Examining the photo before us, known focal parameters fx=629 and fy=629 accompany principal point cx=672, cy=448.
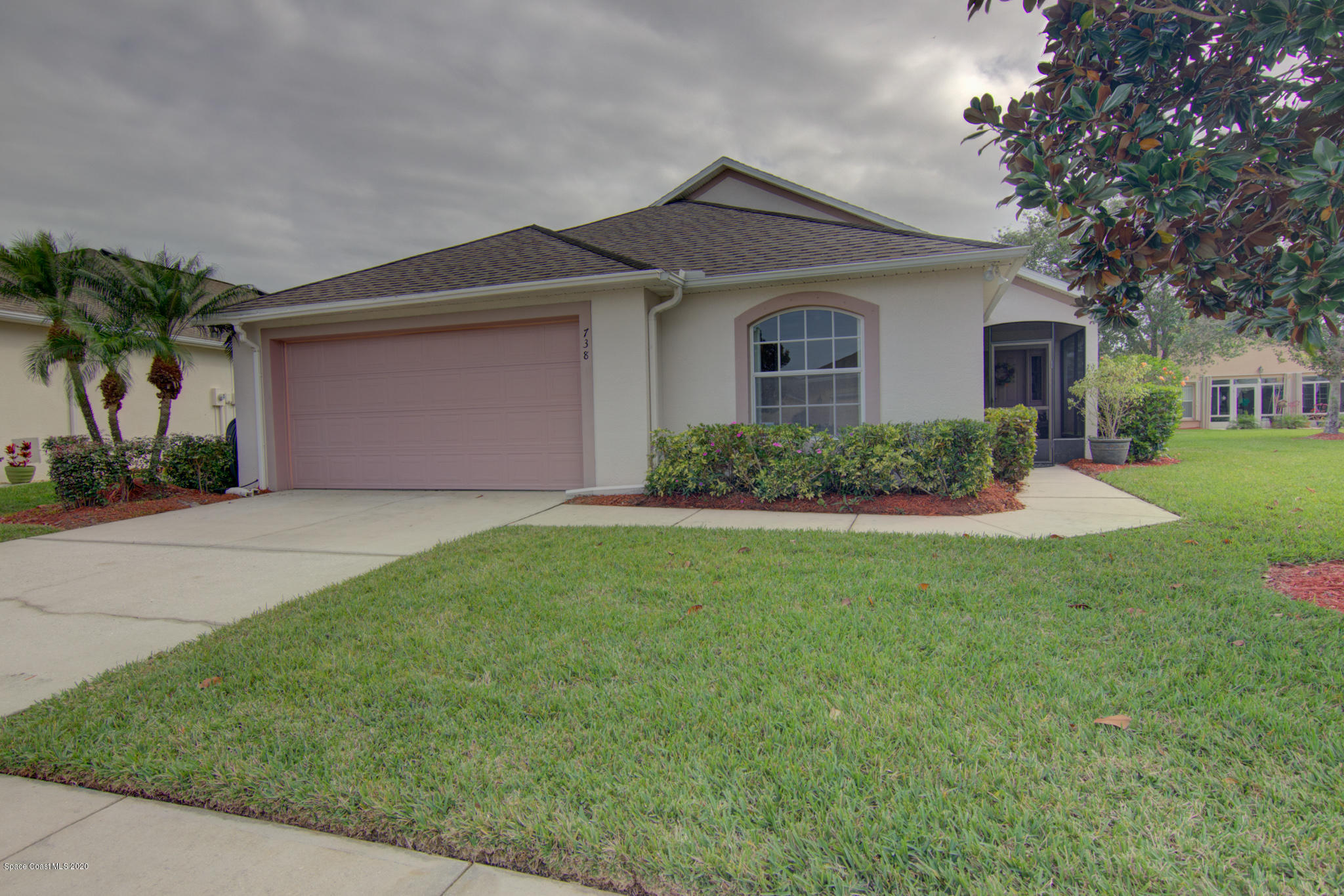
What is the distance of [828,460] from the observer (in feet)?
25.3

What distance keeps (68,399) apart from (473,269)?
9073 mm

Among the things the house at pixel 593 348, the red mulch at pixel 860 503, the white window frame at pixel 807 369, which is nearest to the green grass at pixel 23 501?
the house at pixel 593 348

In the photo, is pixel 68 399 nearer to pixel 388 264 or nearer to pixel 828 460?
pixel 388 264

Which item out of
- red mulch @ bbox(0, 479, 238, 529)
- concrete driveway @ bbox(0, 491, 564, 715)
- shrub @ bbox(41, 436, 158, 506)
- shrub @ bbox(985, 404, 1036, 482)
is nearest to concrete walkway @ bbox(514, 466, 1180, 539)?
shrub @ bbox(985, 404, 1036, 482)

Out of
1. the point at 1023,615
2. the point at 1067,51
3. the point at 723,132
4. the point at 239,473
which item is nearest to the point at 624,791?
the point at 1023,615

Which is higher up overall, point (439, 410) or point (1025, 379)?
point (1025, 379)

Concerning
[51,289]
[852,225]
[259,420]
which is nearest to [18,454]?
[51,289]

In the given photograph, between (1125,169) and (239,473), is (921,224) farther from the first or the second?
(239,473)

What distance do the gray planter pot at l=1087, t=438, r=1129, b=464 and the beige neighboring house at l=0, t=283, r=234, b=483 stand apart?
57.3 ft

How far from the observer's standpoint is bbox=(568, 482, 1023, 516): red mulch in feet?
23.7

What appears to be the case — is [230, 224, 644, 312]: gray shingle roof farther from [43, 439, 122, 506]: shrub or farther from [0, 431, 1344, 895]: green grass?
[0, 431, 1344, 895]: green grass

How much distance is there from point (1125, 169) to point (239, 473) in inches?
479

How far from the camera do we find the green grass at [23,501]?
729 centimetres

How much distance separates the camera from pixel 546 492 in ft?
30.9
